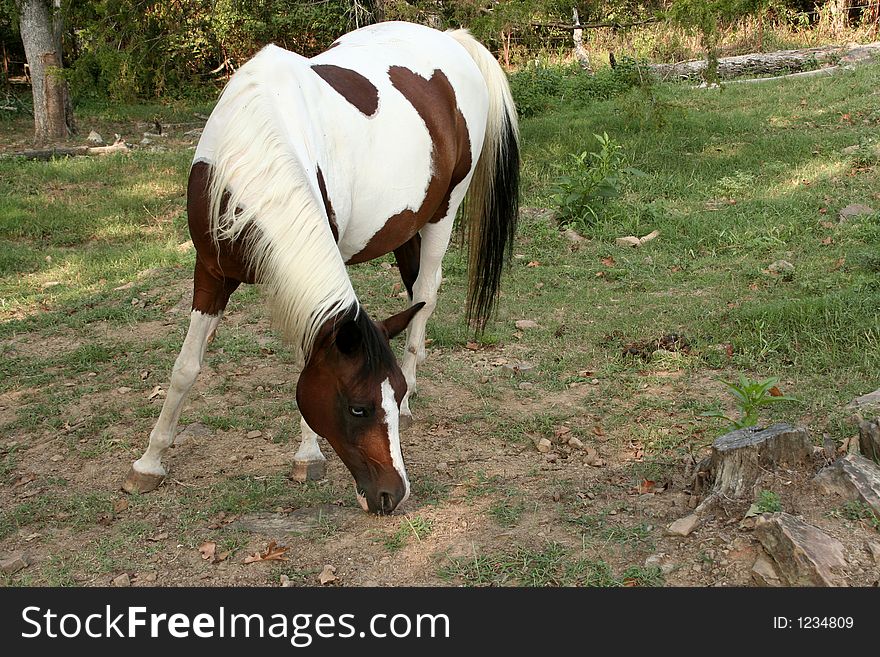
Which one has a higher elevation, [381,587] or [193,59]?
[193,59]

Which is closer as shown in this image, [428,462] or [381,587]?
[381,587]

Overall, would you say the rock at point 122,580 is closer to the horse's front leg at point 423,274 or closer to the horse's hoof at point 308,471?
the horse's hoof at point 308,471

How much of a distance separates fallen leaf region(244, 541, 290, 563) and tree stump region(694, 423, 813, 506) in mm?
1539

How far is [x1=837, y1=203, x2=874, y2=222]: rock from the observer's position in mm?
6551

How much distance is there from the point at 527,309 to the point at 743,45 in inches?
385

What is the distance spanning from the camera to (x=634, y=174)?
7.92 metres

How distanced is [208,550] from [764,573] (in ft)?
6.26

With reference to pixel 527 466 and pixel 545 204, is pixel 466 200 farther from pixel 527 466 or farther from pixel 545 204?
pixel 545 204

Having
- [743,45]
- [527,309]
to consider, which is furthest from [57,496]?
[743,45]

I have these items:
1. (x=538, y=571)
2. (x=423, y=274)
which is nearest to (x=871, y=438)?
(x=538, y=571)

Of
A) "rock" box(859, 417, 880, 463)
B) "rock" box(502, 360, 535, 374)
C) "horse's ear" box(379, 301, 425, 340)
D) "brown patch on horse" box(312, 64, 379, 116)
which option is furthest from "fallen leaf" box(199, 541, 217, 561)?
"rock" box(859, 417, 880, 463)

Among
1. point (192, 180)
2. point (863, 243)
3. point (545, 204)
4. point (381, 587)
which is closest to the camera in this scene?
point (381, 587)

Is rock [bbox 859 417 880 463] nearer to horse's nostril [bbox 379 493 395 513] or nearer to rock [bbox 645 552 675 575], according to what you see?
rock [bbox 645 552 675 575]

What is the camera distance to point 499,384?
466 centimetres
